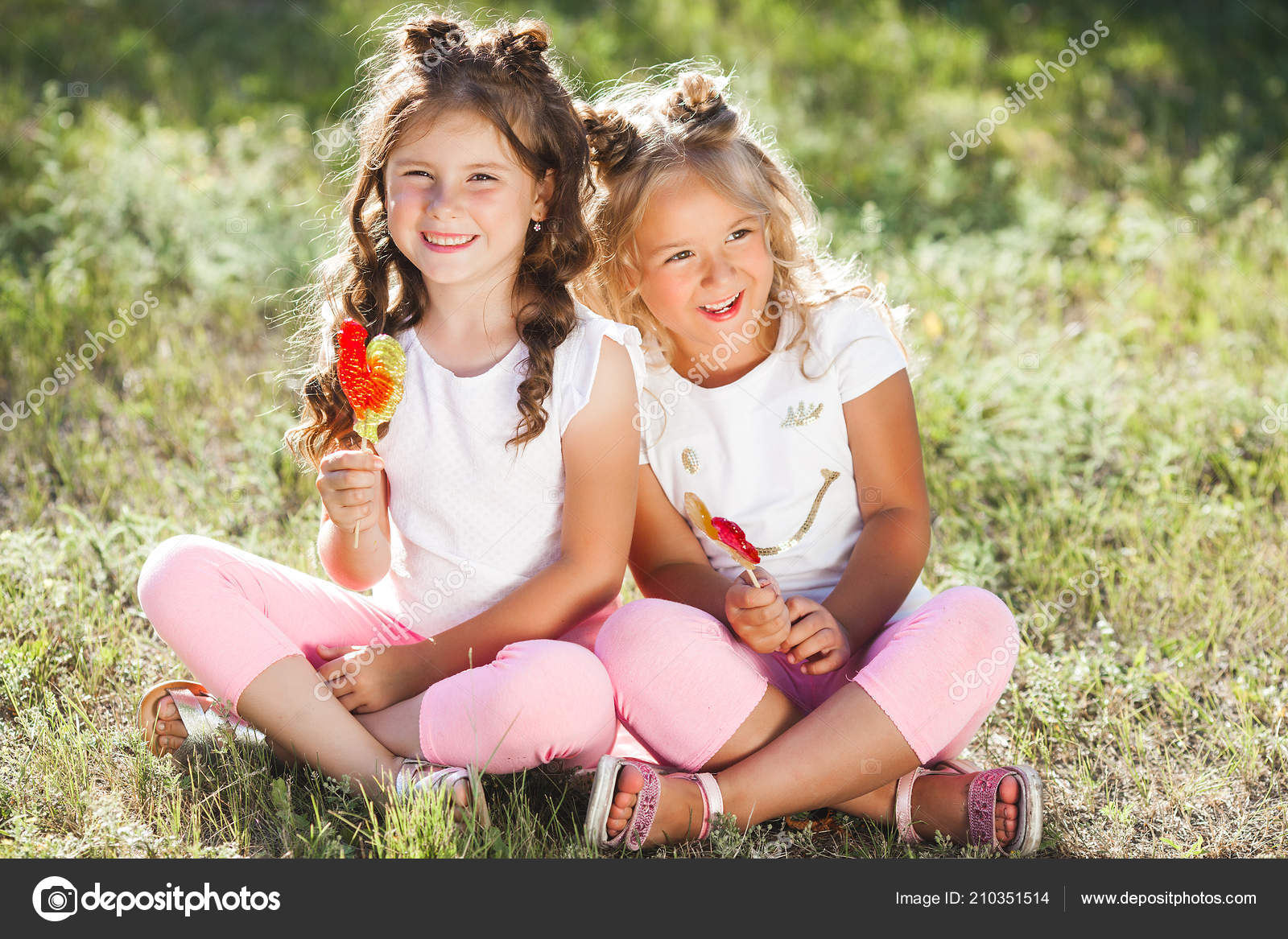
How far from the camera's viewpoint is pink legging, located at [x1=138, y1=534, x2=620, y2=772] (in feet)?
6.86

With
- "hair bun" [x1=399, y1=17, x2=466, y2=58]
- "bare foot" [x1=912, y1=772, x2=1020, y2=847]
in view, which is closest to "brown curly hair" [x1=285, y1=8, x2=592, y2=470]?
"hair bun" [x1=399, y1=17, x2=466, y2=58]

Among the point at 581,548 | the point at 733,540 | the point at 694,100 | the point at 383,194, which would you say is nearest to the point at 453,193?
the point at 383,194

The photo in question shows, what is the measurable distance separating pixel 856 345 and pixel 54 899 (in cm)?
167

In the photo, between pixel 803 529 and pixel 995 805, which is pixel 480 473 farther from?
pixel 995 805

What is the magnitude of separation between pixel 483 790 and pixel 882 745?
67 centimetres

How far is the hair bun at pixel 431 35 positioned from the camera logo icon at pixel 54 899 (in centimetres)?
152

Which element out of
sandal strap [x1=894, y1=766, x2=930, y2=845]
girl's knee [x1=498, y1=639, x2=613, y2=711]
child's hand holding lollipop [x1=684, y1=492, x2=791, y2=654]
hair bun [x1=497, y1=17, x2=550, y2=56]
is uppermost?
hair bun [x1=497, y1=17, x2=550, y2=56]

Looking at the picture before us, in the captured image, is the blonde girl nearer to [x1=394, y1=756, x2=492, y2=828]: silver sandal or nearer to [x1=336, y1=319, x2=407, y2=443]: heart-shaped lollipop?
[x1=394, y1=756, x2=492, y2=828]: silver sandal

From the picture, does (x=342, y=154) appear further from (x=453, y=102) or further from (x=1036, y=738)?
(x=1036, y=738)

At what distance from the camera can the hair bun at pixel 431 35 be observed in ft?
7.66

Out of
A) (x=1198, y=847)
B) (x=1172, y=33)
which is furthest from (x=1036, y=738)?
(x=1172, y=33)

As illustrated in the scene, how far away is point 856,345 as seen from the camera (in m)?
2.48

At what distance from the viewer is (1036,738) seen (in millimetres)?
2422

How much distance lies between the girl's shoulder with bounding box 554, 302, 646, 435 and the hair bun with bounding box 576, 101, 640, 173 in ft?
1.08
